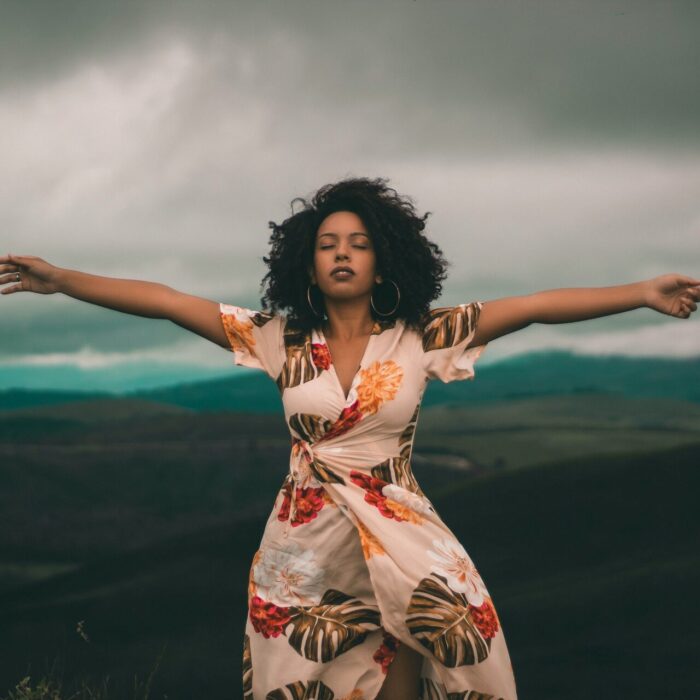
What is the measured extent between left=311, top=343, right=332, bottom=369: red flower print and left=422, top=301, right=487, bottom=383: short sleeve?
0.37 m

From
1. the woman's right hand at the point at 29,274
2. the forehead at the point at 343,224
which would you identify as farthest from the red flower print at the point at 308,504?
the woman's right hand at the point at 29,274

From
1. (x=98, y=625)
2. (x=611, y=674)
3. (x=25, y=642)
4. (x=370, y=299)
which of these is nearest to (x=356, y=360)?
(x=370, y=299)

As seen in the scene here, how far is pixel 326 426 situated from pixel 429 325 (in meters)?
0.59

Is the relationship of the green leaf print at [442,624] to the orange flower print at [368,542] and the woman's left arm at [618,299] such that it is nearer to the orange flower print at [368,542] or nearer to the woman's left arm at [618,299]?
the orange flower print at [368,542]

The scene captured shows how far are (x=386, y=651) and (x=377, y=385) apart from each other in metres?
1.00

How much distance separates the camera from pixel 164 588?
9.91 m

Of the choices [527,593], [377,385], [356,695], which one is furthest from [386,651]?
[527,593]

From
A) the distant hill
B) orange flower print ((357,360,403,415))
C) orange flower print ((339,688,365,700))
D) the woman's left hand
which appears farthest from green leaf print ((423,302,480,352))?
the distant hill

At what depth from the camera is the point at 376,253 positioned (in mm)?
4609

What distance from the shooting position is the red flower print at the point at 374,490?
4355mm

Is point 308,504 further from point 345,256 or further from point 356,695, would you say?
point 345,256

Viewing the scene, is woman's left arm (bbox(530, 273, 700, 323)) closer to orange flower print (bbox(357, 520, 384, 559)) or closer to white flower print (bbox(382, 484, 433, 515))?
white flower print (bbox(382, 484, 433, 515))

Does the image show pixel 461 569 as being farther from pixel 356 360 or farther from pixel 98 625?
pixel 98 625

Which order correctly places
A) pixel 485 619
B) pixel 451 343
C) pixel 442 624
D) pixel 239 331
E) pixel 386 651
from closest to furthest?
pixel 442 624, pixel 485 619, pixel 386 651, pixel 451 343, pixel 239 331
